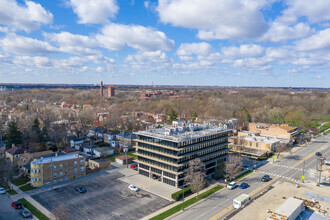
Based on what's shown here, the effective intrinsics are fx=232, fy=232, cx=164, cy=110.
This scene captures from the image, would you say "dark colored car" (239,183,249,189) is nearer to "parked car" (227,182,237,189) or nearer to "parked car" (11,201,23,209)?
"parked car" (227,182,237,189)

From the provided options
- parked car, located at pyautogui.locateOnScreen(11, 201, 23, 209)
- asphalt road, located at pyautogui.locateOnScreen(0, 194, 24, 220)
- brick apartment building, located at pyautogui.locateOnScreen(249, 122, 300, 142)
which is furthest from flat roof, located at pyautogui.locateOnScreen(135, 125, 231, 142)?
brick apartment building, located at pyautogui.locateOnScreen(249, 122, 300, 142)

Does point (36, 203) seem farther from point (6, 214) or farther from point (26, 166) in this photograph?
point (26, 166)

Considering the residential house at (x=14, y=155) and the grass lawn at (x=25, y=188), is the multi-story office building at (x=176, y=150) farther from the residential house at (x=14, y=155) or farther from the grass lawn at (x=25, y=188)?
the residential house at (x=14, y=155)

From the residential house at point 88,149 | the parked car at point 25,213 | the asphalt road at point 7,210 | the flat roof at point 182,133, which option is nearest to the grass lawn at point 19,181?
the asphalt road at point 7,210

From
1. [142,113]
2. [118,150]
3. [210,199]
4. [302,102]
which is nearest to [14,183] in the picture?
[118,150]

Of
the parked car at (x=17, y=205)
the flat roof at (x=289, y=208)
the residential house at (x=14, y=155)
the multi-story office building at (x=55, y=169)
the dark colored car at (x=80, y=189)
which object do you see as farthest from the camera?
the residential house at (x=14, y=155)

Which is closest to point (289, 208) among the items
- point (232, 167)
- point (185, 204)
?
point (232, 167)

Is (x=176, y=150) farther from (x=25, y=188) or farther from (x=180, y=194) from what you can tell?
(x=25, y=188)
